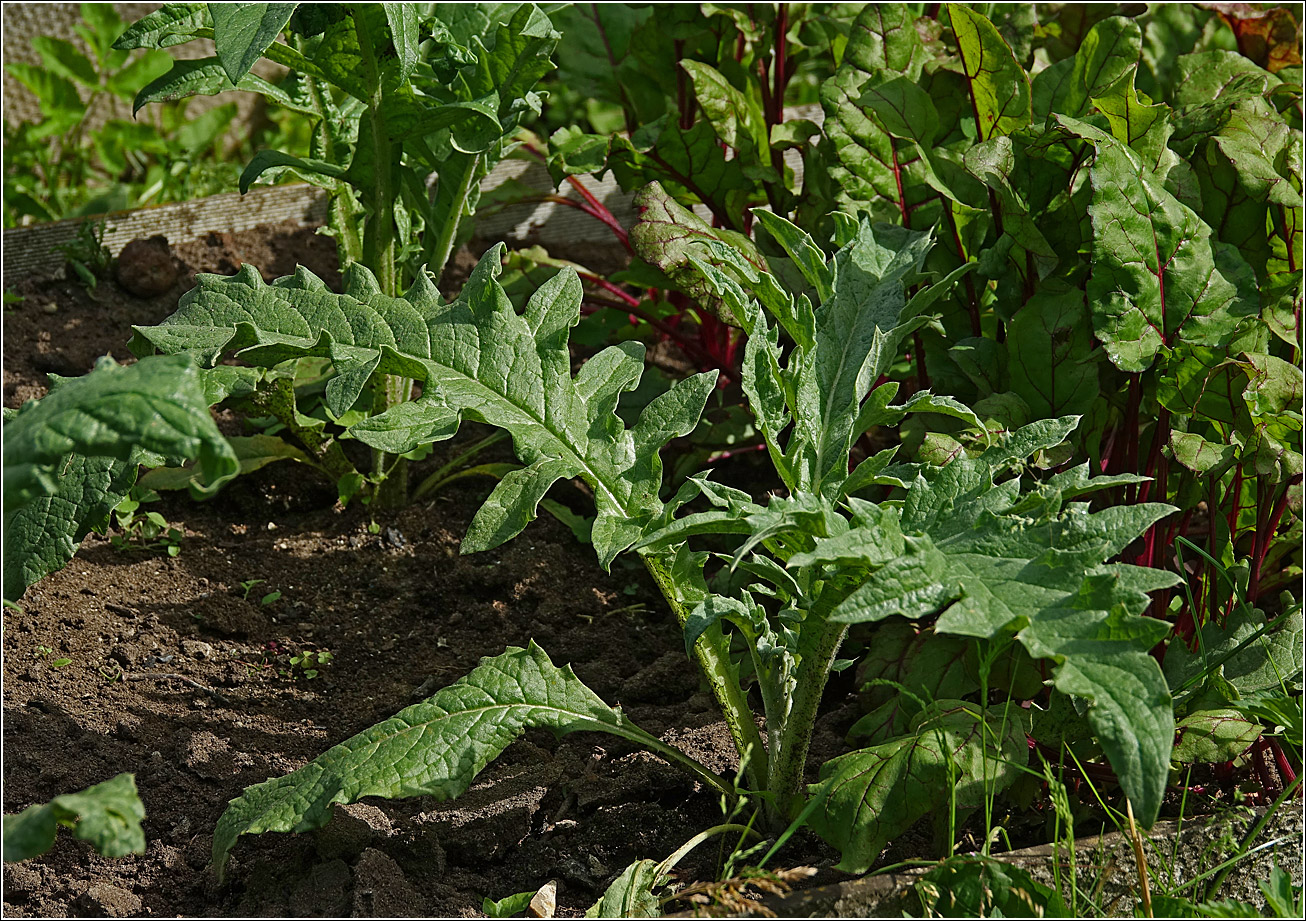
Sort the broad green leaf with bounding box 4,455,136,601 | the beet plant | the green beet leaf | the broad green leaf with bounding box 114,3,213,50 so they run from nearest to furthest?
the beet plant < the green beet leaf < the broad green leaf with bounding box 4,455,136,601 < the broad green leaf with bounding box 114,3,213,50

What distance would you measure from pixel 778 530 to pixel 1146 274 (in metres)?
0.84

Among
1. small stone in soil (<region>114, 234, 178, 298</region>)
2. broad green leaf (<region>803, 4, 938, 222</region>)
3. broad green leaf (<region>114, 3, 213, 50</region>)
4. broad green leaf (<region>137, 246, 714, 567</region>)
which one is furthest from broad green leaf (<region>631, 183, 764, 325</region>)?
small stone in soil (<region>114, 234, 178, 298</region>)

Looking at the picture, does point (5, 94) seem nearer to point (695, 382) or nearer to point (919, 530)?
point (695, 382)

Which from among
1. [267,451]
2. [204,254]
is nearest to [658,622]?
[267,451]

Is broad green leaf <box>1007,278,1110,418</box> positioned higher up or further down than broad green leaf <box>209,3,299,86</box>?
further down

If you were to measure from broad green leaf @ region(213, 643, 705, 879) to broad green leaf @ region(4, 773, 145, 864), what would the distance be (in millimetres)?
248

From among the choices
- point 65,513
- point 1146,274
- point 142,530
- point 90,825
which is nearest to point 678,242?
point 1146,274

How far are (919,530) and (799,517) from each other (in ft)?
0.56

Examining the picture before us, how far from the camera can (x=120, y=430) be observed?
48.3 inches

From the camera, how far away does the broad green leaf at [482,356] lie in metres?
1.69

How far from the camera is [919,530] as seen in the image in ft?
4.90

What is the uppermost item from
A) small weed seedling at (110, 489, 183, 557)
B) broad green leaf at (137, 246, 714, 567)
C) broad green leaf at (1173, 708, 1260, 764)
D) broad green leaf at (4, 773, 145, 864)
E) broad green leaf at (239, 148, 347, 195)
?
broad green leaf at (239, 148, 347, 195)

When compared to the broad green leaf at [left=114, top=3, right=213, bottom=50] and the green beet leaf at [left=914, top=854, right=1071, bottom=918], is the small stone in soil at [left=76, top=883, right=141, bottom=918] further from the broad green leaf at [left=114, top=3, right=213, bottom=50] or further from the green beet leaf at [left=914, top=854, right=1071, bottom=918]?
the broad green leaf at [left=114, top=3, right=213, bottom=50]

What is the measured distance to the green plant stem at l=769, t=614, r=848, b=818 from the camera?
5.29 ft
